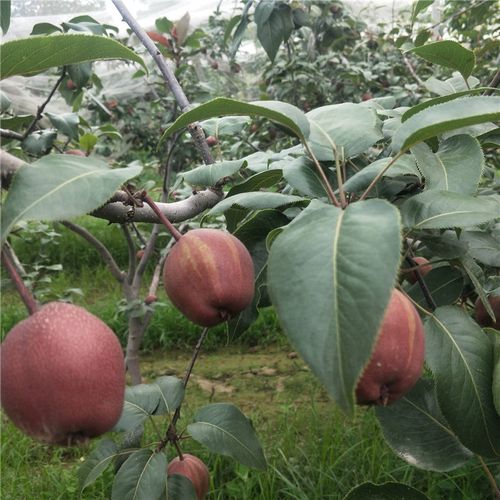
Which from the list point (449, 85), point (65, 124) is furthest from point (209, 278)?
point (65, 124)

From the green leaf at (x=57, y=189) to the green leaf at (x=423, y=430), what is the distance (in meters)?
0.54

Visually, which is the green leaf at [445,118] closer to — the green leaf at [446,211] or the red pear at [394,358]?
the green leaf at [446,211]

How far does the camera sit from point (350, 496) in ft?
3.04

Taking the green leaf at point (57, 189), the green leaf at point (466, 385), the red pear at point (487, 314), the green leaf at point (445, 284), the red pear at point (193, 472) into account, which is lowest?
the red pear at point (193, 472)

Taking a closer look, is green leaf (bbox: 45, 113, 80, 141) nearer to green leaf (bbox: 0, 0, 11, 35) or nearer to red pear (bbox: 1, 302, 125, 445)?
green leaf (bbox: 0, 0, 11, 35)

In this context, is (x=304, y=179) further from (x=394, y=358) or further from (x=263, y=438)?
(x=263, y=438)

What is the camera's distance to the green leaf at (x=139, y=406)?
106cm

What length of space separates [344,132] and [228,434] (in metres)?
0.52

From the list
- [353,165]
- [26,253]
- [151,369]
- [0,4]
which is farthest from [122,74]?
[353,165]

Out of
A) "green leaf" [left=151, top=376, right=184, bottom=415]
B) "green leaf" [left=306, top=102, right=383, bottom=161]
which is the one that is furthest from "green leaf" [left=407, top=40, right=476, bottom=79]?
"green leaf" [left=151, top=376, right=184, bottom=415]

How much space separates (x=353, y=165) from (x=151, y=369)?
2.02m

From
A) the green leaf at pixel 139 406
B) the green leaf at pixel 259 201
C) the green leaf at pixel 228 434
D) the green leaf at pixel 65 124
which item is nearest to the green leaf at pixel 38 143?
the green leaf at pixel 65 124

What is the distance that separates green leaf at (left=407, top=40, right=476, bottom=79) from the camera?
88 cm

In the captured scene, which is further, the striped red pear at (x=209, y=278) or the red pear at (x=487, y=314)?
the red pear at (x=487, y=314)
